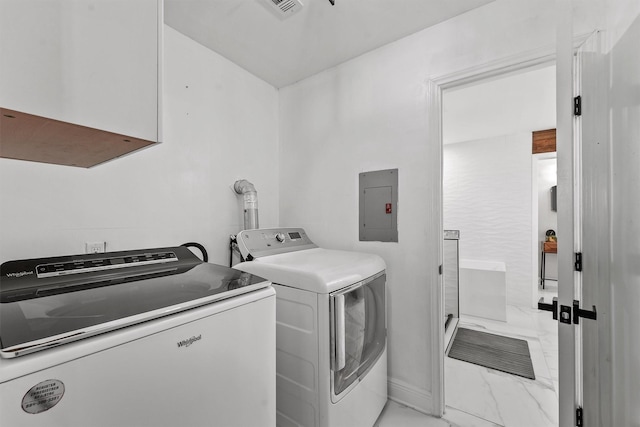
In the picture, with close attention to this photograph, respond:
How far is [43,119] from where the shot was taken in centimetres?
68

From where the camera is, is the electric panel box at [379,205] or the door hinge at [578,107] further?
the electric panel box at [379,205]

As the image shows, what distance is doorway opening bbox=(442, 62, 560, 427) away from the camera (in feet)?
6.56

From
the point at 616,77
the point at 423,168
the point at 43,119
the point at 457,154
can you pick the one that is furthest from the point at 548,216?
the point at 43,119

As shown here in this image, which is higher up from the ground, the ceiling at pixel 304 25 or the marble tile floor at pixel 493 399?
the ceiling at pixel 304 25

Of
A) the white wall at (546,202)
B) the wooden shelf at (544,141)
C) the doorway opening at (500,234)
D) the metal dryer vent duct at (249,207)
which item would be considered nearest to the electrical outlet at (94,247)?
the metal dryer vent duct at (249,207)

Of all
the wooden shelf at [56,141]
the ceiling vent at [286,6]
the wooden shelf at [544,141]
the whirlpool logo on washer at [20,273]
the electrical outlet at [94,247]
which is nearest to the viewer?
the wooden shelf at [56,141]

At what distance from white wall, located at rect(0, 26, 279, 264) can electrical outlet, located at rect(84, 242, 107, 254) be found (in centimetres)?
2

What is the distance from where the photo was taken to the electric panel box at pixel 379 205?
1.98 meters

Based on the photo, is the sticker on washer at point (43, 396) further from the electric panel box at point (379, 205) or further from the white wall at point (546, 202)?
the white wall at point (546, 202)

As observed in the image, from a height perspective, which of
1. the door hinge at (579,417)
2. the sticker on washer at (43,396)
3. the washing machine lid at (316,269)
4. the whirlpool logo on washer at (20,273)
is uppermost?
the whirlpool logo on washer at (20,273)

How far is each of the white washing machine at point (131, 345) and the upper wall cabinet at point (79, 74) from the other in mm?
464

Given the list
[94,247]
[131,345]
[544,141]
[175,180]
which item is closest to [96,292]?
[131,345]

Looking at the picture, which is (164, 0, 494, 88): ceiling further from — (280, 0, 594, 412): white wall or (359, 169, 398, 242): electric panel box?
(359, 169, 398, 242): electric panel box

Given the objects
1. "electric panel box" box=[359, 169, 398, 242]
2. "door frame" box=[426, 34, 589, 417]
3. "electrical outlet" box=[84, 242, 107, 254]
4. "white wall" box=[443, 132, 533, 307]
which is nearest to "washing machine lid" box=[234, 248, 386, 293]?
"electric panel box" box=[359, 169, 398, 242]
